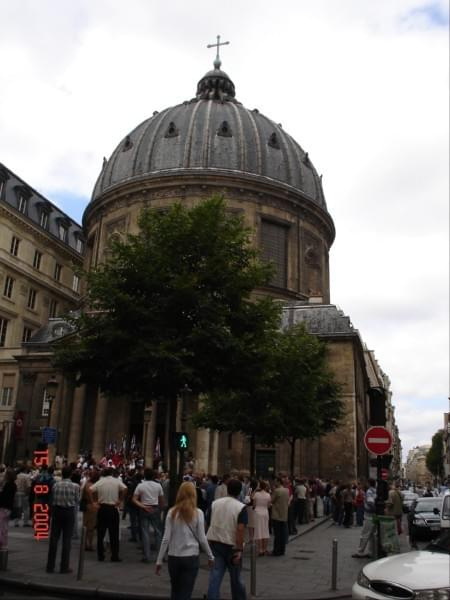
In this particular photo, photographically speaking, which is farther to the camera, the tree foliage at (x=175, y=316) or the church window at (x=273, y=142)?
the church window at (x=273, y=142)

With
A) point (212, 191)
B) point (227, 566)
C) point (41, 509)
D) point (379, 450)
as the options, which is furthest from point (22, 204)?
point (227, 566)

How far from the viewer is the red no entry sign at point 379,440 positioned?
1274cm

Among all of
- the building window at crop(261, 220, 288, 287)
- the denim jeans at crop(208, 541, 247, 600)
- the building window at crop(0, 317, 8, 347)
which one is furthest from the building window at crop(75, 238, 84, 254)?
the denim jeans at crop(208, 541, 247, 600)

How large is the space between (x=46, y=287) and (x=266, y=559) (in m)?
44.2

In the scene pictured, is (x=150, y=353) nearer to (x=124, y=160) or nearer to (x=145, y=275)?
(x=145, y=275)

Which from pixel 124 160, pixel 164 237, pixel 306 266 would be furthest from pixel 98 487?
Result: pixel 124 160

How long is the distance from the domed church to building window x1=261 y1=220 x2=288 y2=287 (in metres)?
0.09

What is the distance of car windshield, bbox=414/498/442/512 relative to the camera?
20.9 metres

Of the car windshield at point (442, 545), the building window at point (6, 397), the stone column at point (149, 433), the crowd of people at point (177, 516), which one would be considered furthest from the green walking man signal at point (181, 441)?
the building window at point (6, 397)

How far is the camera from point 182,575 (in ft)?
22.5

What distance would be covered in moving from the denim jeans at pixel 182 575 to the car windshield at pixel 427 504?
1556 cm

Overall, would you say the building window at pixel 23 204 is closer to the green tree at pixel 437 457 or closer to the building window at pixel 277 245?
the building window at pixel 277 245

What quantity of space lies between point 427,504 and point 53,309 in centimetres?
4155

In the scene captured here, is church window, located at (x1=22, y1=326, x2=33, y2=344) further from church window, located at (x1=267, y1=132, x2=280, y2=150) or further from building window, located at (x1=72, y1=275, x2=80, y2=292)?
church window, located at (x1=267, y1=132, x2=280, y2=150)
